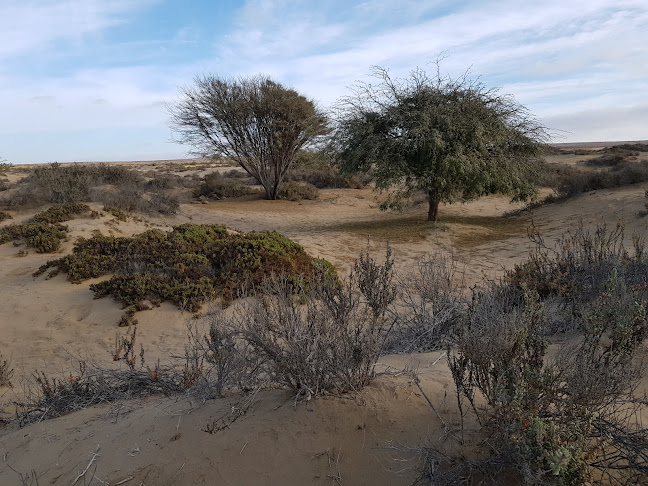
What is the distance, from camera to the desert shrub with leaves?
683cm

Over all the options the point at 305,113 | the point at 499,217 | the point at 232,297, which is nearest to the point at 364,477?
the point at 232,297

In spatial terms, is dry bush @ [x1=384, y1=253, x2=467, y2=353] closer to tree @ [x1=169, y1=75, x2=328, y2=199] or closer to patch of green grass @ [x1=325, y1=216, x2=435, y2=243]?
patch of green grass @ [x1=325, y1=216, x2=435, y2=243]

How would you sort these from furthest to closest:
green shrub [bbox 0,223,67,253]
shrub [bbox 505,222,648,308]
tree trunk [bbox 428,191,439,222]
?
tree trunk [bbox 428,191,439,222] < green shrub [bbox 0,223,67,253] < shrub [bbox 505,222,648,308]

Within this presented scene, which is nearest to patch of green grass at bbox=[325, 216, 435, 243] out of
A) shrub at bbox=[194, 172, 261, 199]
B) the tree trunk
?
the tree trunk

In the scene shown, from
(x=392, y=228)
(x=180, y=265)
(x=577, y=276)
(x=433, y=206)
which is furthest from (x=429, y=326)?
(x=433, y=206)

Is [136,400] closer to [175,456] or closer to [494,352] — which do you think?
[175,456]

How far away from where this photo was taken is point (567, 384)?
7.52 feet

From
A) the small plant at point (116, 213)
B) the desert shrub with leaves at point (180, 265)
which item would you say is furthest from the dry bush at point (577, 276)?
the small plant at point (116, 213)

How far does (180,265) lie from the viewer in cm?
743

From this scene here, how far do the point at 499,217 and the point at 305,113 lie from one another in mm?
9575

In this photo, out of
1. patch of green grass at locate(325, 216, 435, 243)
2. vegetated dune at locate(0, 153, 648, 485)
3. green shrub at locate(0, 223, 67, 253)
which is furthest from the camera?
patch of green grass at locate(325, 216, 435, 243)

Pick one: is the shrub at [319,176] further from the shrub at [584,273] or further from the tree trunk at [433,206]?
the shrub at [584,273]

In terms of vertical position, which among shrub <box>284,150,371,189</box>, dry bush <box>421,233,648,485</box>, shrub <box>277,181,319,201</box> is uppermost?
shrub <box>284,150,371,189</box>

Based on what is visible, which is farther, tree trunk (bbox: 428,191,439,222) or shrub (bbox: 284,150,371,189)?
shrub (bbox: 284,150,371,189)
